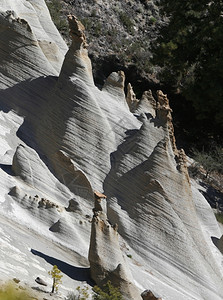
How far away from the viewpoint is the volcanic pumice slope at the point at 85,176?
10.7 meters

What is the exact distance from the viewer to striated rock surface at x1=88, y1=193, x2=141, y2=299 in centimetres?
984

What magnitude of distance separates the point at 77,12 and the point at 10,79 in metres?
17.2

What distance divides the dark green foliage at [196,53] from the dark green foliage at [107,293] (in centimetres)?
1482

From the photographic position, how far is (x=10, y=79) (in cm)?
1389

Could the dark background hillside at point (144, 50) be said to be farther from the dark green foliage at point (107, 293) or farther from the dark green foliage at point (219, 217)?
the dark green foliage at point (107, 293)

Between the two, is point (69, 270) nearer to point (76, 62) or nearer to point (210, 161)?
point (76, 62)

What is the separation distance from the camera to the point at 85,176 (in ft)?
40.3

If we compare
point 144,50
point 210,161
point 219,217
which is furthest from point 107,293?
point 144,50

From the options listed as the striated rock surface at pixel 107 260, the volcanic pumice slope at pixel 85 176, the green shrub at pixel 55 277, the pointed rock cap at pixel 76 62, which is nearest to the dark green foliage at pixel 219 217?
the volcanic pumice slope at pixel 85 176

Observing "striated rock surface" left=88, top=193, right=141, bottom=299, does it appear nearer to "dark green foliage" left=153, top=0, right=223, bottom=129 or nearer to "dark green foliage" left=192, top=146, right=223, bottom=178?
"dark green foliage" left=192, top=146, right=223, bottom=178

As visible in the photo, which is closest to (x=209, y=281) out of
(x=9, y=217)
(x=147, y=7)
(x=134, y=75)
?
(x=9, y=217)

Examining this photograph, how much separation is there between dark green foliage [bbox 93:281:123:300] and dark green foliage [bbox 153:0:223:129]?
583 inches

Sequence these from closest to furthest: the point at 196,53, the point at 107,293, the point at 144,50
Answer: the point at 107,293 → the point at 196,53 → the point at 144,50

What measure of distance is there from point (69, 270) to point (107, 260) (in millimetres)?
572
